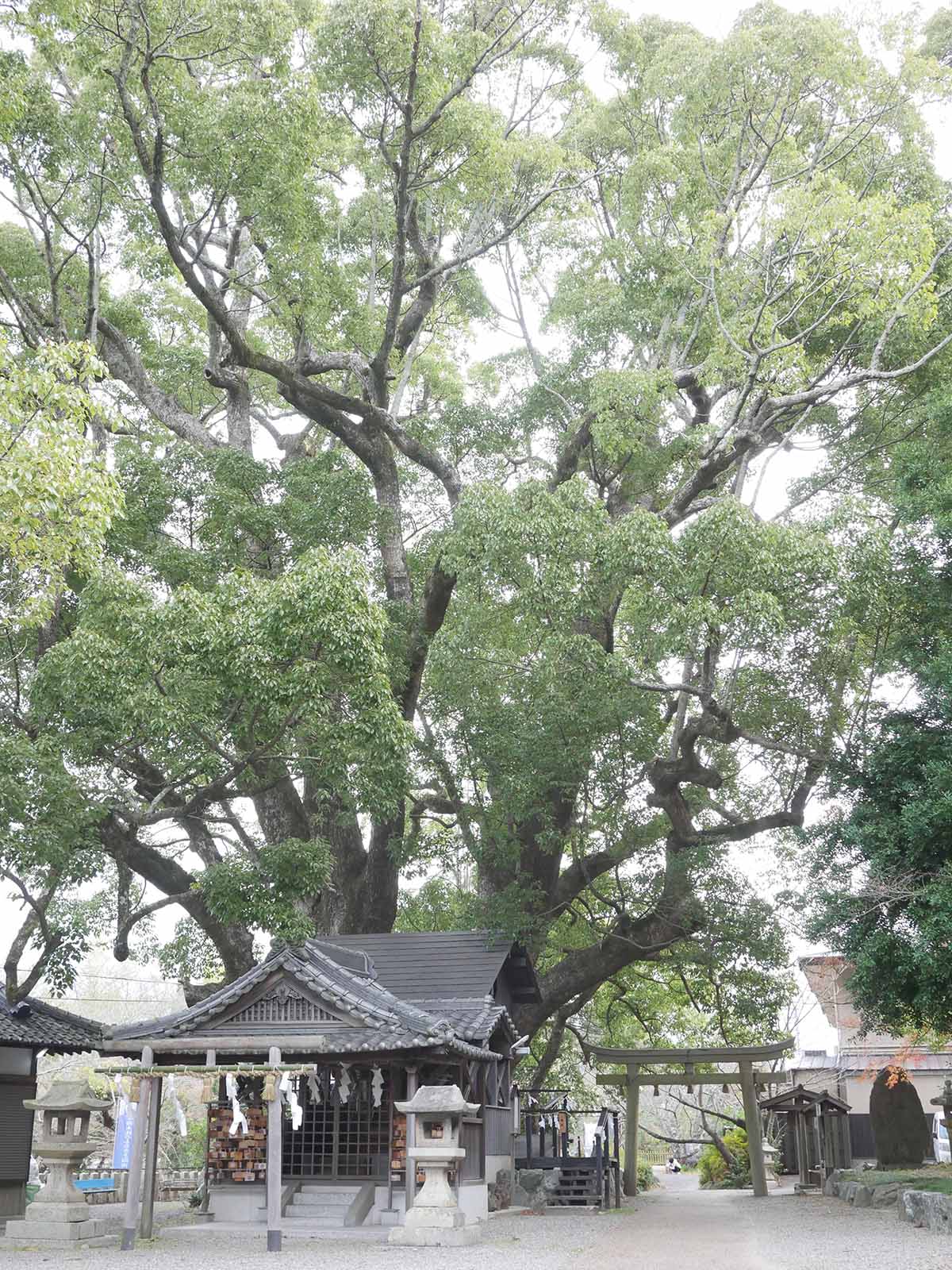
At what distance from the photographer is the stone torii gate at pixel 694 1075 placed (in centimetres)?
1806

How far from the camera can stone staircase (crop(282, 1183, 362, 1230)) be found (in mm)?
13070

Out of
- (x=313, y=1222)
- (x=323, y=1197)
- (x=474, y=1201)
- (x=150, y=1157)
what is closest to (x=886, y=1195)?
(x=474, y=1201)

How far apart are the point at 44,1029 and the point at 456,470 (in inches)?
452

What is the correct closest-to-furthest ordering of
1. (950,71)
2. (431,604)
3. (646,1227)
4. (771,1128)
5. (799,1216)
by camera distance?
(646,1227)
(799,1216)
(950,71)
(431,604)
(771,1128)

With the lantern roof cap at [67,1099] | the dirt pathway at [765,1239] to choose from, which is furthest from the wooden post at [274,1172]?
the dirt pathway at [765,1239]

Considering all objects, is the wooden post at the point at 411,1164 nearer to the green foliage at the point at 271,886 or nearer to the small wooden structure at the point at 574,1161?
the green foliage at the point at 271,886

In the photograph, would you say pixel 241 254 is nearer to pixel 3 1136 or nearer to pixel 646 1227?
pixel 3 1136

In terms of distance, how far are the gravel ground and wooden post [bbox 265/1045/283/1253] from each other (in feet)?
0.65

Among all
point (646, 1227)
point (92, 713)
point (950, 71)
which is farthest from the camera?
point (950, 71)

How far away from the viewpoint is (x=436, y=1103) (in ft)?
39.7

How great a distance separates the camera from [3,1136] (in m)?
13.5

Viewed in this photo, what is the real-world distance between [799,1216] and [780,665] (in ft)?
25.5

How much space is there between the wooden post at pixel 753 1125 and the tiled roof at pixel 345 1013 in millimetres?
6846

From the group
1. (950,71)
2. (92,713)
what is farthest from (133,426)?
(950,71)
